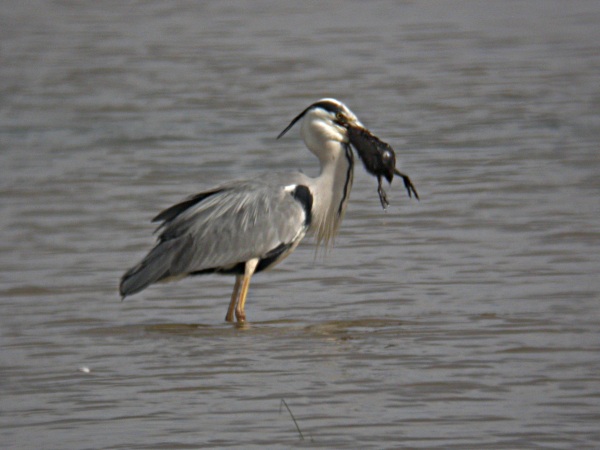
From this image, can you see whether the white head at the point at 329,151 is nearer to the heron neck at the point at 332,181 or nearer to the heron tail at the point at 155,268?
the heron neck at the point at 332,181

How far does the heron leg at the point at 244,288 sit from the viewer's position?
788cm

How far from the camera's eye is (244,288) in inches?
317

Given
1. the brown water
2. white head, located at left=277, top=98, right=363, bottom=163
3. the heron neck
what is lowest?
the brown water

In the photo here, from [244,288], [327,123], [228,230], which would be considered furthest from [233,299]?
[327,123]

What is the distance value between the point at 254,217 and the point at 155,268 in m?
0.60

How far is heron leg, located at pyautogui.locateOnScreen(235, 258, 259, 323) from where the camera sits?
788 cm

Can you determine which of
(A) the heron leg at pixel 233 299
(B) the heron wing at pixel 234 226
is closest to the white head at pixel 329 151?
(B) the heron wing at pixel 234 226

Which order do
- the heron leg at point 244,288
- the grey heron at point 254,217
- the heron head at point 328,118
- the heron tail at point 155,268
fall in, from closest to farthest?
the heron leg at point 244,288 < the heron tail at point 155,268 < the grey heron at point 254,217 < the heron head at point 328,118

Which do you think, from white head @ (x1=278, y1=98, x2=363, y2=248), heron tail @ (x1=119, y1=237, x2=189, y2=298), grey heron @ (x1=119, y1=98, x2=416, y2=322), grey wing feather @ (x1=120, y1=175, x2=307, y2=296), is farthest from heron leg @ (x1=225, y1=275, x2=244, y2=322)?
white head @ (x1=278, y1=98, x2=363, y2=248)

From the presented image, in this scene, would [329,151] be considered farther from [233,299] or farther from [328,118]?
[233,299]

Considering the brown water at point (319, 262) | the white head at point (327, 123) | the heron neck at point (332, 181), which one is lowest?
the brown water at point (319, 262)

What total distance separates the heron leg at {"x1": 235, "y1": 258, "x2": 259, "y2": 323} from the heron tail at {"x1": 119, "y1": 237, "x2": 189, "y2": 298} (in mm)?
339

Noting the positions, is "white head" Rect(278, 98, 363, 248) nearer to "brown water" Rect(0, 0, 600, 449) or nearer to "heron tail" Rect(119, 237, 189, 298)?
"brown water" Rect(0, 0, 600, 449)

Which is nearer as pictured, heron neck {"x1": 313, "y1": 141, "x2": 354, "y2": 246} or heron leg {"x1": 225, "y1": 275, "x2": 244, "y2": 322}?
heron leg {"x1": 225, "y1": 275, "x2": 244, "y2": 322}
